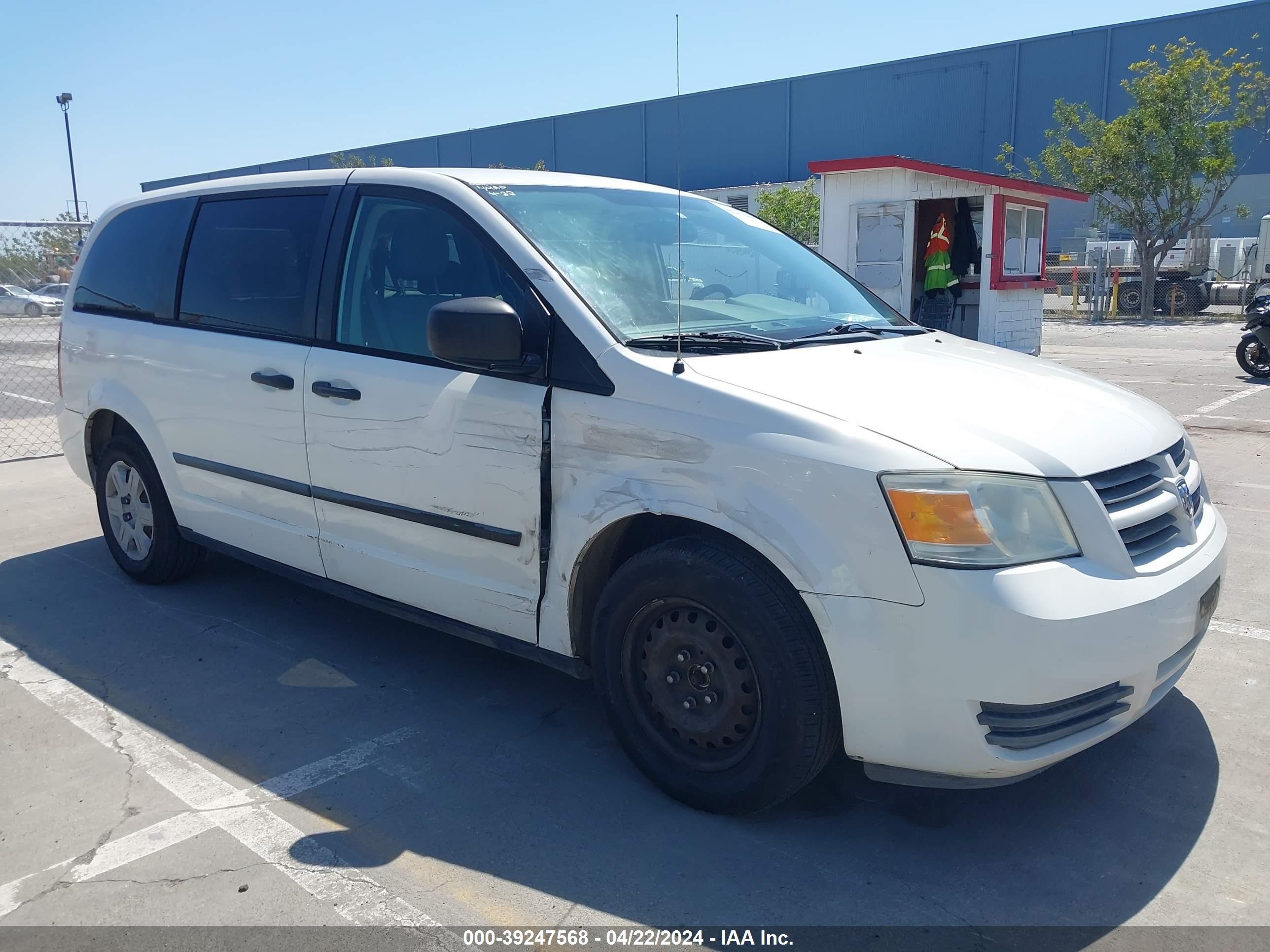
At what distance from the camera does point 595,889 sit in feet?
8.93

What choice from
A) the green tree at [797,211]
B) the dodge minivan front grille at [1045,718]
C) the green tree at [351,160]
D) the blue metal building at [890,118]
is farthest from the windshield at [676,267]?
the green tree at [351,160]

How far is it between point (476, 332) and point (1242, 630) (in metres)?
3.56

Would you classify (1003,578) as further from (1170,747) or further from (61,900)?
(61,900)

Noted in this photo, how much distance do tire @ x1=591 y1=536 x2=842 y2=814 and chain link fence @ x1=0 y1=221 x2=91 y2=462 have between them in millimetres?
7616

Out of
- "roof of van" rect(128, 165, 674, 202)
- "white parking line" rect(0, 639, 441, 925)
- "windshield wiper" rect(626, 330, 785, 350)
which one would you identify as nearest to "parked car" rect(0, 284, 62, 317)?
"roof of van" rect(128, 165, 674, 202)

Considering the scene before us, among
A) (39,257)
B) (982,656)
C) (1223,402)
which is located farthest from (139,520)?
(1223,402)

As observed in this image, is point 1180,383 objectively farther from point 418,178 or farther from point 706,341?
point 418,178

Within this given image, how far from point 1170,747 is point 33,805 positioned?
370cm

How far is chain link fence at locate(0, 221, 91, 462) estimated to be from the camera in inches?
384

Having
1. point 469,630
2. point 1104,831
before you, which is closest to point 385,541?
point 469,630

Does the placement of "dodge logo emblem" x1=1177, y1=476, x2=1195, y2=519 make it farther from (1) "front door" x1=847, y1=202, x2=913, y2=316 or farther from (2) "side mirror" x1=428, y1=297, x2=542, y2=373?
(1) "front door" x1=847, y1=202, x2=913, y2=316

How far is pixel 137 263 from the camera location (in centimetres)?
497

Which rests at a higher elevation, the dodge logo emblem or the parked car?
the parked car

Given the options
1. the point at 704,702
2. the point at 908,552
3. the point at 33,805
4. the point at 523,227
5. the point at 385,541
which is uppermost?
the point at 523,227
